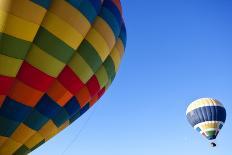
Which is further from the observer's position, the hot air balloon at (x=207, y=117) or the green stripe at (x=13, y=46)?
the hot air balloon at (x=207, y=117)

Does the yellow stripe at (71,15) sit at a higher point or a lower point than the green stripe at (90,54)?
higher

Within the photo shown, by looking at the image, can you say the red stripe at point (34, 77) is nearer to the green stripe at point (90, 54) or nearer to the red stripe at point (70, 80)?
the red stripe at point (70, 80)

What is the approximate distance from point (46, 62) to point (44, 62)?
43mm

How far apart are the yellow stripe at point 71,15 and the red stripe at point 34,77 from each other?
1.21 m

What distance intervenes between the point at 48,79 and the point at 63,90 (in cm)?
58

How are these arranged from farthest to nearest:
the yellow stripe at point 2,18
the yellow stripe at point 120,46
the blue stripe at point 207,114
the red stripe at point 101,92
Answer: the blue stripe at point 207,114
the red stripe at point 101,92
the yellow stripe at point 120,46
the yellow stripe at point 2,18

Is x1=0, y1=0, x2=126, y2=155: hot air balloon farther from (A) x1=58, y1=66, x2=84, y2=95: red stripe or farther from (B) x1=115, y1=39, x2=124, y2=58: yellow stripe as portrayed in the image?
(B) x1=115, y1=39, x2=124, y2=58: yellow stripe

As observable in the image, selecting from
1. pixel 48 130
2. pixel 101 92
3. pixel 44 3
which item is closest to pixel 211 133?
pixel 101 92

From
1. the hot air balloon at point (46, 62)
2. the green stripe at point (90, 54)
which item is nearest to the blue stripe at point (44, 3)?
the hot air balloon at point (46, 62)

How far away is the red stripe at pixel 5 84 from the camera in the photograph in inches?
287

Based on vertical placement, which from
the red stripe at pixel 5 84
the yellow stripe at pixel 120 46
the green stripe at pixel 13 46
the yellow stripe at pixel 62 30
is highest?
the yellow stripe at pixel 120 46

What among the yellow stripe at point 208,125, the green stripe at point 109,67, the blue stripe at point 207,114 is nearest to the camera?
the green stripe at point 109,67

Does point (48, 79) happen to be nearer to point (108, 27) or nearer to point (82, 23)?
point (82, 23)

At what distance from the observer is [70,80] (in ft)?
27.5
